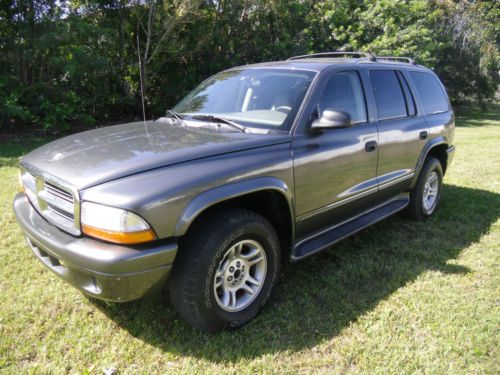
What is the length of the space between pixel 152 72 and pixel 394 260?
9644 millimetres

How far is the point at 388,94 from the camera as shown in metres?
3.97

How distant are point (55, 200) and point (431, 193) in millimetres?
4288

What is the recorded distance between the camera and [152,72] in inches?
450

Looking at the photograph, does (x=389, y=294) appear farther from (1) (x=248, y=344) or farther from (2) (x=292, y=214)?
(1) (x=248, y=344)

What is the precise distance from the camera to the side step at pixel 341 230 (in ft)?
10.1

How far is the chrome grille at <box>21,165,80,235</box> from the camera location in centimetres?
229

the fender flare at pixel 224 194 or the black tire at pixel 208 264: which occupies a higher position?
the fender flare at pixel 224 194

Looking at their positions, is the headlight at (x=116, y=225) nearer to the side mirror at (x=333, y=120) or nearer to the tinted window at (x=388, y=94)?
the side mirror at (x=333, y=120)

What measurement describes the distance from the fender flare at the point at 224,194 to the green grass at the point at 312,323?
0.81 metres

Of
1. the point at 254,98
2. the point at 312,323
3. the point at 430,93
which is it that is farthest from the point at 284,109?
the point at 430,93

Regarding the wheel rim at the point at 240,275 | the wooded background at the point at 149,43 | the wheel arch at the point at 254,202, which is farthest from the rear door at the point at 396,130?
the wooded background at the point at 149,43

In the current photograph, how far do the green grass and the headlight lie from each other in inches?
32.3

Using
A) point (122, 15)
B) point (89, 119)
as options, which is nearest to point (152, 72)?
point (122, 15)

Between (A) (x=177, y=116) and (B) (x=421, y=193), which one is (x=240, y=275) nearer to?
(A) (x=177, y=116)
